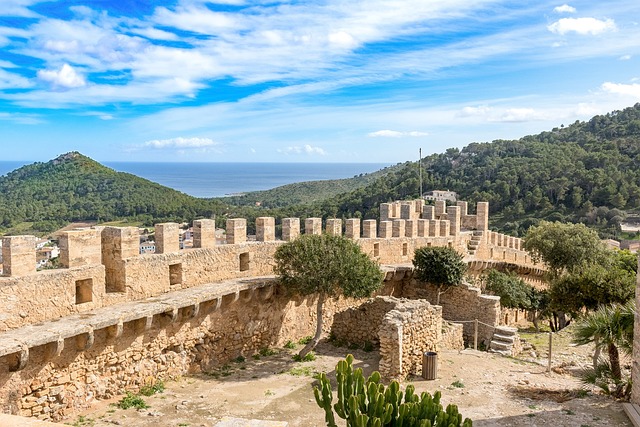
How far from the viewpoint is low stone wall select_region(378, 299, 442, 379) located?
10898 mm

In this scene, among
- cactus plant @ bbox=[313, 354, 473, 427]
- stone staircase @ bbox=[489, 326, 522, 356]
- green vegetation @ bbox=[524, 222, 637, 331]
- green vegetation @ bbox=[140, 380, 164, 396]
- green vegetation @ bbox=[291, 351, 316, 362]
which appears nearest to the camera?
cactus plant @ bbox=[313, 354, 473, 427]

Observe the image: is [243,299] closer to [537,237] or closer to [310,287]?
[310,287]

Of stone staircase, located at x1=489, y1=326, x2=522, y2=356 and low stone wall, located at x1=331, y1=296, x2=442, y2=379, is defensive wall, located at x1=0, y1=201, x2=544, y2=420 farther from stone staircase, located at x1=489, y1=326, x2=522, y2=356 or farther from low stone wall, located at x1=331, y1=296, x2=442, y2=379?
stone staircase, located at x1=489, y1=326, x2=522, y2=356

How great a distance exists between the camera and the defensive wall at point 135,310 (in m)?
7.91

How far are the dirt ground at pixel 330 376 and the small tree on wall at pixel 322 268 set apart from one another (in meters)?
1.40

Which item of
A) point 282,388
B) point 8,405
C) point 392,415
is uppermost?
point 392,415

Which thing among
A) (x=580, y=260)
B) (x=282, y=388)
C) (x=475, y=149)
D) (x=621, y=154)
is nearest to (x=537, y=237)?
(x=580, y=260)

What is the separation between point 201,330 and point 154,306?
64.8 inches

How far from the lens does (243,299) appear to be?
11688 millimetres

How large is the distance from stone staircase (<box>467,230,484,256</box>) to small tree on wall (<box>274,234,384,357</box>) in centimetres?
818

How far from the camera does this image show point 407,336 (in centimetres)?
1121

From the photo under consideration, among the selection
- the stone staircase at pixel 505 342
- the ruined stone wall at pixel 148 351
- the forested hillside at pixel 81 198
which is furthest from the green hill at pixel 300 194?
the ruined stone wall at pixel 148 351

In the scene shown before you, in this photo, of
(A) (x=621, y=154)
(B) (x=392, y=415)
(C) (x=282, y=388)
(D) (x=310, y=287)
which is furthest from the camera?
(A) (x=621, y=154)

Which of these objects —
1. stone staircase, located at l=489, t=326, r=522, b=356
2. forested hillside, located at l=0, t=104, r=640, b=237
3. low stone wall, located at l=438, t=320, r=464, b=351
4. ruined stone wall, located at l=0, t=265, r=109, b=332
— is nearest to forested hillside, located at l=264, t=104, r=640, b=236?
forested hillside, located at l=0, t=104, r=640, b=237
